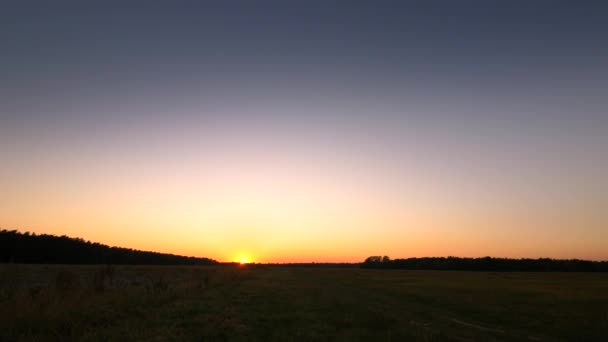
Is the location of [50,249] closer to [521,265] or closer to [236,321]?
[236,321]

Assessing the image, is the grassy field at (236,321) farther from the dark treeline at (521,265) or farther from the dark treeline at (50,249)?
the dark treeline at (521,265)

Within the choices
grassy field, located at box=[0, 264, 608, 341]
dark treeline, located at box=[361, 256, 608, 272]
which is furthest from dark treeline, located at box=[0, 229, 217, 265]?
dark treeline, located at box=[361, 256, 608, 272]

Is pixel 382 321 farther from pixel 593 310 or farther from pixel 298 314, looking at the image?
pixel 593 310

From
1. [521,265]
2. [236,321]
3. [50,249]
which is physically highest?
[50,249]

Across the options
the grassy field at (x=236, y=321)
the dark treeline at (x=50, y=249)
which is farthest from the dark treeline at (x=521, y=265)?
the grassy field at (x=236, y=321)

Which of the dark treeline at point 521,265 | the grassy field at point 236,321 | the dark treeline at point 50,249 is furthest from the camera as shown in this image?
the dark treeline at point 521,265

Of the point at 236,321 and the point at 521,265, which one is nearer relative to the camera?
the point at 236,321

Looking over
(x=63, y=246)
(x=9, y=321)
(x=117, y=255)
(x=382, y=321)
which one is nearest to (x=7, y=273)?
(x=9, y=321)

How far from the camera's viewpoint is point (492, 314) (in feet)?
88.0

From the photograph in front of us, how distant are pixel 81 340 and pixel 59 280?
1141 centimetres

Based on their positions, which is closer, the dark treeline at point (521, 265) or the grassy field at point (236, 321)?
the grassy field at point (236, 321)

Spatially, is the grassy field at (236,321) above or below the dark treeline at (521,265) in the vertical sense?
below

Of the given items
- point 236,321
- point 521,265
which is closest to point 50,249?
point 236,321

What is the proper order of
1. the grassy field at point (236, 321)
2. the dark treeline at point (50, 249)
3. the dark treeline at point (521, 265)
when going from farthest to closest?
the dark treeline at point (521, 265)
the dark treeline at point (50, 249)
the grassy field at point (236, 321)
